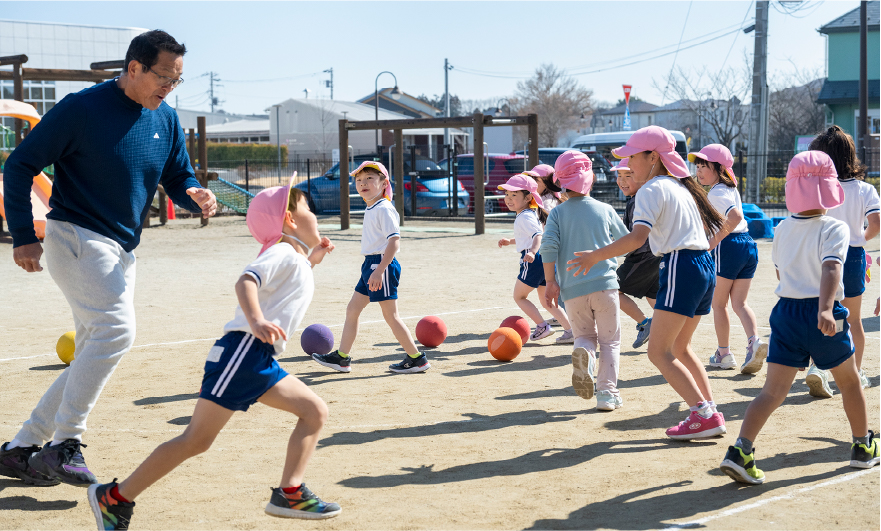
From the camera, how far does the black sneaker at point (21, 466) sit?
4.49 meters

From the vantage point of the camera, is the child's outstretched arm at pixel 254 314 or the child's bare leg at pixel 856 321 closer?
the child's outstretched arm at pixel 254 314

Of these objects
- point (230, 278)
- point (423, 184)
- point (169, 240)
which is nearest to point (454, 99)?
point (423, 184)

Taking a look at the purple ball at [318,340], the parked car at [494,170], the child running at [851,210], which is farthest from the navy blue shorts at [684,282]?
the parked car at [494,170]

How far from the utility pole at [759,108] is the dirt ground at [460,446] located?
1843 cm

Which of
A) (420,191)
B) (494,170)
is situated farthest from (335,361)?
(420,191)

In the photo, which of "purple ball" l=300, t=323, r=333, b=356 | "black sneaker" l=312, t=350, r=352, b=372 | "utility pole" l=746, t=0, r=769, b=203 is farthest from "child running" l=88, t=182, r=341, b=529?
"utility pole" l=746, t=0, r=769, b=203

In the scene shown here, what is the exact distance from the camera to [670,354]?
5148 millimetres

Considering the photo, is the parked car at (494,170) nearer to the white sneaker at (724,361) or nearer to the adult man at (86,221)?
the white sneaker at (724,361)

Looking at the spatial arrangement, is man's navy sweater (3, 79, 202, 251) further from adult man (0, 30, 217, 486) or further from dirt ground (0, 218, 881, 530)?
dirt ground (0, 218, 881, 530)

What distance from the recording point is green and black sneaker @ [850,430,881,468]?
14.9ft

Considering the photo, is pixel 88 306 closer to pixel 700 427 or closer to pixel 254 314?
pixel 254 314

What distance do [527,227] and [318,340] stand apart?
2.16 m

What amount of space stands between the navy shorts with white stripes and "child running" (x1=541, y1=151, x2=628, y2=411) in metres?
2.58

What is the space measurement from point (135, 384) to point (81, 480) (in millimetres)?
2479
